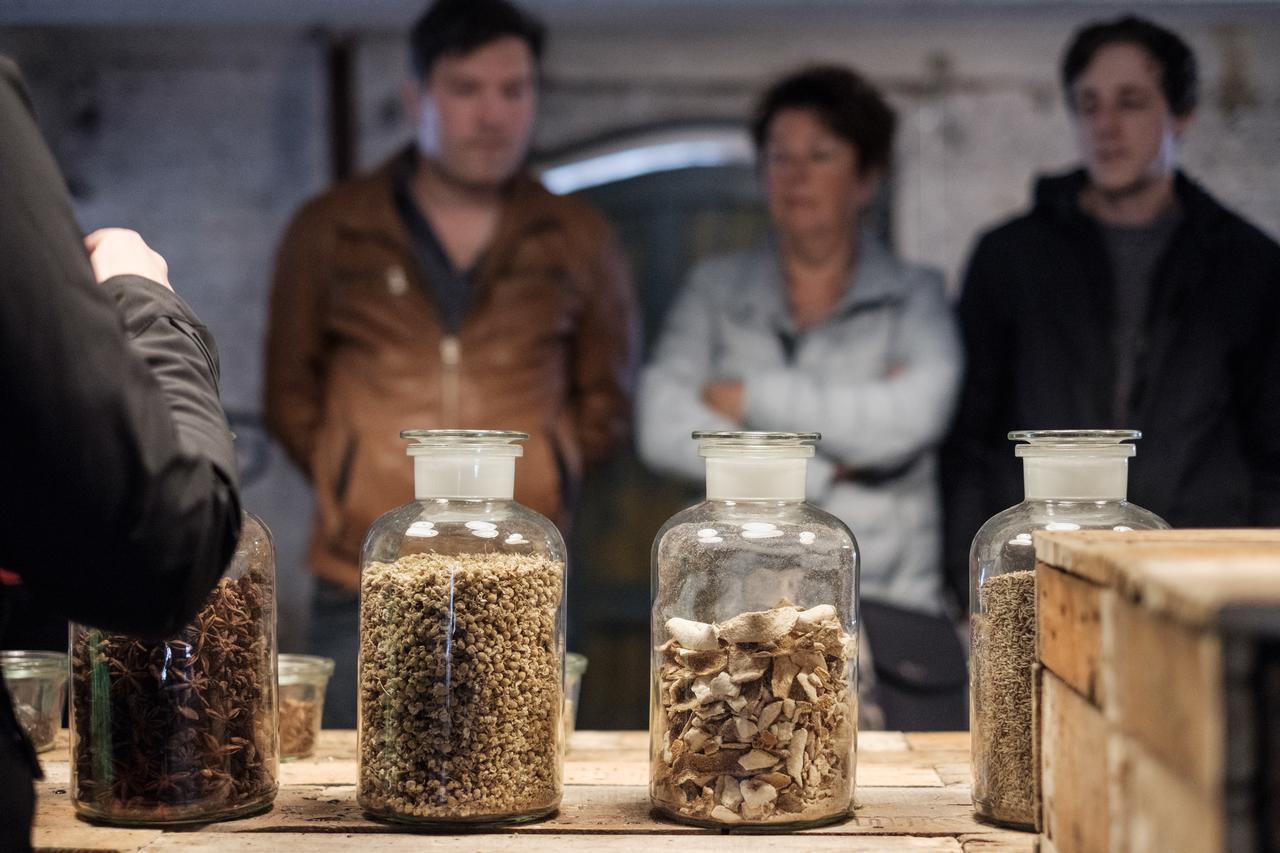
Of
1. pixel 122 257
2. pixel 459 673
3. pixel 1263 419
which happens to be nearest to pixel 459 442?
pixel 459 673

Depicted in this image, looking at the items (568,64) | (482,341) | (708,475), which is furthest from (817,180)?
(708,475)

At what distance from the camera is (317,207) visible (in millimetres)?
2947

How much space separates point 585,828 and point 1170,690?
1.67ft

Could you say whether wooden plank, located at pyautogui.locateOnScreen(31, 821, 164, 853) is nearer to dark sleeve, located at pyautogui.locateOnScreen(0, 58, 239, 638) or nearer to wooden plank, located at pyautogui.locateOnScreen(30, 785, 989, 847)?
wooden plank, located at pyautogui.locateOnScreen(30, 785, 989, 847)

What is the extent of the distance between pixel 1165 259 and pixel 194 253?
2246mm

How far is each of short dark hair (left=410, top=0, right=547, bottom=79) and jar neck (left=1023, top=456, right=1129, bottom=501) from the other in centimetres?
217

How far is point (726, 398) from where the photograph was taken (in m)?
2.88

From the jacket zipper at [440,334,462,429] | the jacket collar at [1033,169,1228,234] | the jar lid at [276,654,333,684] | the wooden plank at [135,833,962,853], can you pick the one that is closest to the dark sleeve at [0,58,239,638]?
the wooden plank at [135,833,962,853]

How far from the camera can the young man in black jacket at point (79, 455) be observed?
692 millimetres

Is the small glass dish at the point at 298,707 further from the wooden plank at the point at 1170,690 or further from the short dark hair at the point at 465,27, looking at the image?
the short dark hair at the point at 465,27

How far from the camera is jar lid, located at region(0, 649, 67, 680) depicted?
126 cm

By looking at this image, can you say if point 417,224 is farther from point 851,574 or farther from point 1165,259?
point 851,574

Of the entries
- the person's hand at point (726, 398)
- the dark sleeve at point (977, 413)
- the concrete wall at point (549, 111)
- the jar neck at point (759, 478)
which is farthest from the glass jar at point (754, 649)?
the concrete wall at point (549, 111)

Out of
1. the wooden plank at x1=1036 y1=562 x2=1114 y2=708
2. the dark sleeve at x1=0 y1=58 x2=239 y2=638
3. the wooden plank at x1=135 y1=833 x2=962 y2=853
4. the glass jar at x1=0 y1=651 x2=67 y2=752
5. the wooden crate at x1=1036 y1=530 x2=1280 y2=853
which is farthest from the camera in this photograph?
the glass jar at x1=0 y1=651 x2=67 y2=752
